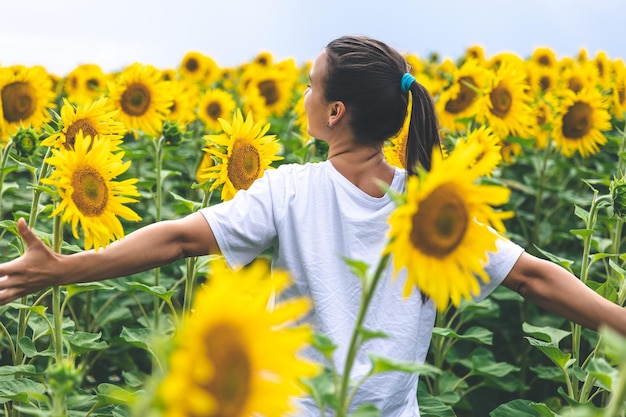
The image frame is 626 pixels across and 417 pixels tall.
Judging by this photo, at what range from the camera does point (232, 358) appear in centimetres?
100

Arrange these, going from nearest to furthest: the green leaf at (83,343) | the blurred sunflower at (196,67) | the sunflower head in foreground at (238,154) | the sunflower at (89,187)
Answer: the sunflower at (89,187), the green leaf at (83,343), the sunflower head in foreground at (238,154), the blurred sunflower at (196,67)

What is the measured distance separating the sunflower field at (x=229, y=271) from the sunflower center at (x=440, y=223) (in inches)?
2.2

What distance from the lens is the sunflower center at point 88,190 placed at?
2.01 metres

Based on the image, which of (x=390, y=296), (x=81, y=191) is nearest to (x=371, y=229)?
(x=390, y=296)

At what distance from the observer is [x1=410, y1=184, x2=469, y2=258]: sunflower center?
4.32 feet

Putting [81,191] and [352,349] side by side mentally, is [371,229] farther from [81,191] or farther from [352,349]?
[352,349]

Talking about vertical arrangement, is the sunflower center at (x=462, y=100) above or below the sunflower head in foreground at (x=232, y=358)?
above

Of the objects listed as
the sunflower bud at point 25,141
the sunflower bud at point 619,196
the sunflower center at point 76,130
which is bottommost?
the sunflower bud at point 619,196

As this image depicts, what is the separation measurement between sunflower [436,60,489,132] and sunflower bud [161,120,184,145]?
5.34ft

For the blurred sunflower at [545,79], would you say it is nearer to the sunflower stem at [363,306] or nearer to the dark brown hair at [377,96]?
the dark brown hair at [377,96]

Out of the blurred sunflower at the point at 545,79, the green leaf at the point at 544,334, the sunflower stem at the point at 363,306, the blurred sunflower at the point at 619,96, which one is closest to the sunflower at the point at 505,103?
the blurred sunflower at the point at 619,96

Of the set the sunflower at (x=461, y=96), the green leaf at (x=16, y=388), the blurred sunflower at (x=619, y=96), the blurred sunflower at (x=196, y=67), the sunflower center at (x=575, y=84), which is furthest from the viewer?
the blurred sunflower at (x=196, y=67)

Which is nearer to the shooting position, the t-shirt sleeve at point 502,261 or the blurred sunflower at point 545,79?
the t-shirt sleeve at point 502,261

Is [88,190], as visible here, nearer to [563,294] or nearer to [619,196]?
[563,294]
